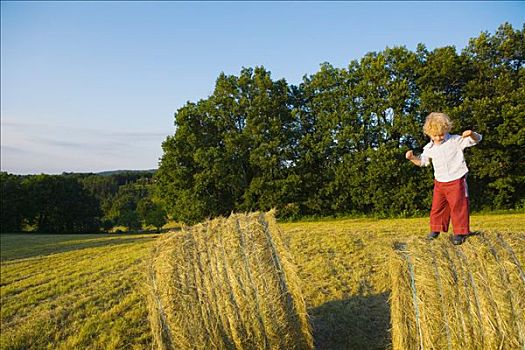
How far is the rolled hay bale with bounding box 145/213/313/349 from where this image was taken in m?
4.31

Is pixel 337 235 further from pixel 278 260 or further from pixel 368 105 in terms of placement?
pixel 368 105

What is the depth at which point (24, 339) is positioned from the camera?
240 inches

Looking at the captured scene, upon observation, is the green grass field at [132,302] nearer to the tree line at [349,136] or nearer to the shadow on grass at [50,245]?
the shadow on grass at [50,245]

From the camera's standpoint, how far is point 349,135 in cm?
2677

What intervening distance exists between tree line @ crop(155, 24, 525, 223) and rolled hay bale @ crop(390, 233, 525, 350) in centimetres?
2081

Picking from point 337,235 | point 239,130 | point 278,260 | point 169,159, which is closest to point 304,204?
point 239,130

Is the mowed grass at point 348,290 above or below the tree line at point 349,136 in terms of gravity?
below

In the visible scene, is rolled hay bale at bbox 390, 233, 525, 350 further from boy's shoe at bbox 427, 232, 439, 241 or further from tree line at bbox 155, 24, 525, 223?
tree line at bbox 155, 24, 525, 223

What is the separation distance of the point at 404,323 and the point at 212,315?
2.02 meters

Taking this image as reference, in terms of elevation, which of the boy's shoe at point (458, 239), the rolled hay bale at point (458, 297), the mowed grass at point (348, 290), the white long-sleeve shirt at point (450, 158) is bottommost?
the mowed grass at point (348, 290)

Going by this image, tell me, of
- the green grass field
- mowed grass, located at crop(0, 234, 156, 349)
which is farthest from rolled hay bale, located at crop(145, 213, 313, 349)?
mowed grass, located at crop(0, 234, 156, 349)

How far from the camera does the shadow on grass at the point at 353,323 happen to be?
203 inches

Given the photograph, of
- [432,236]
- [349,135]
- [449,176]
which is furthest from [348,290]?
[349,135]

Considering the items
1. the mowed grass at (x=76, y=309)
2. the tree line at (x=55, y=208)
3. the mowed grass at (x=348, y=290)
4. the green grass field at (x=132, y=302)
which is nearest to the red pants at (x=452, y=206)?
the mowed grass at (x=348, y=290)
